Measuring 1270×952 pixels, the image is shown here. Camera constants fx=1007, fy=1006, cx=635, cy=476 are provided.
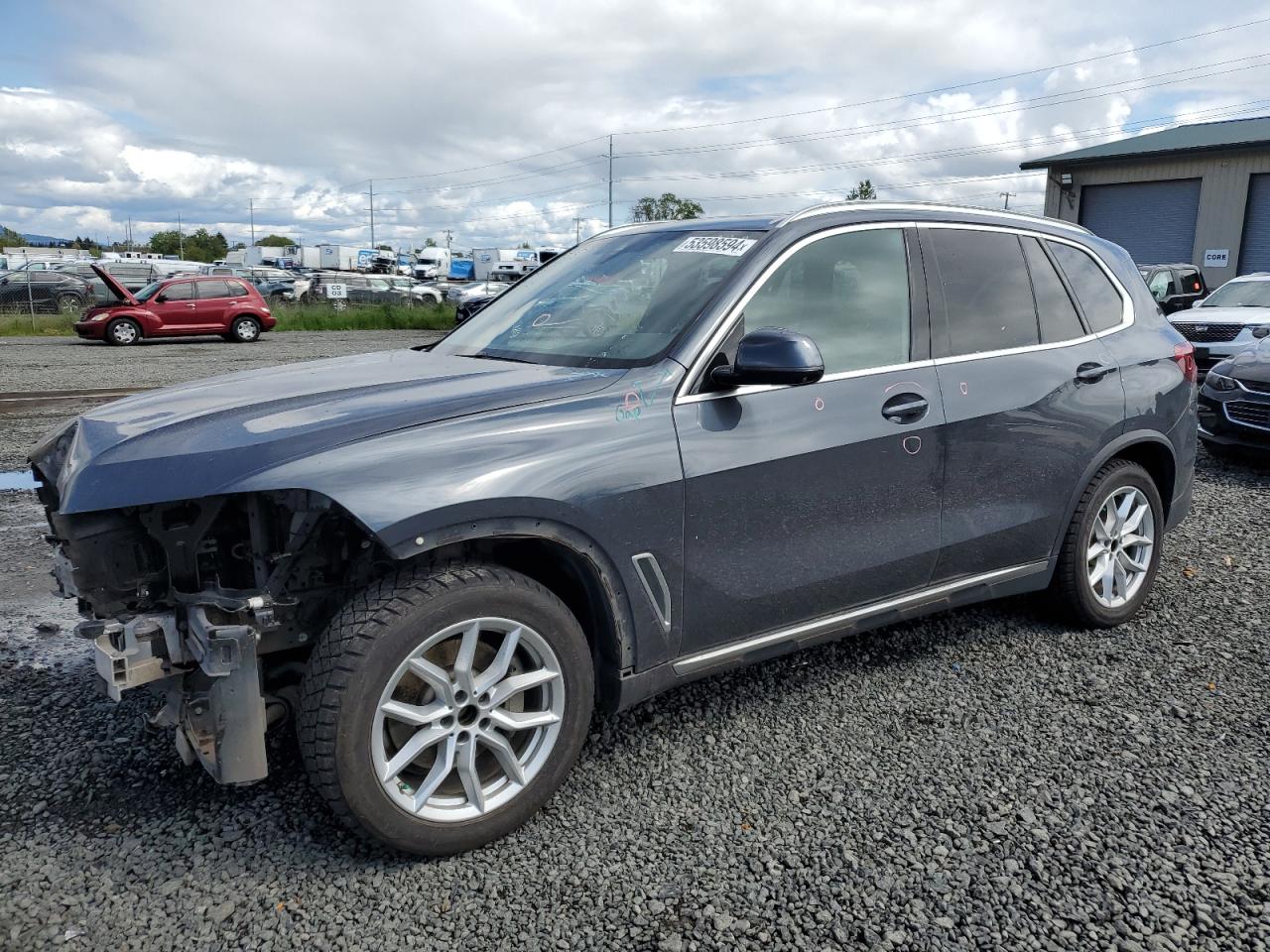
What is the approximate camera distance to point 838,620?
3457 millimetres

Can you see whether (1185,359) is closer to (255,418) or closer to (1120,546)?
(1120,546)

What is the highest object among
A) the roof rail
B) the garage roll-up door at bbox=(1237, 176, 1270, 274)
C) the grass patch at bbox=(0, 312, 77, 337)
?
the garage roll-up door at bbox=(1237, 176, 1270, 274)

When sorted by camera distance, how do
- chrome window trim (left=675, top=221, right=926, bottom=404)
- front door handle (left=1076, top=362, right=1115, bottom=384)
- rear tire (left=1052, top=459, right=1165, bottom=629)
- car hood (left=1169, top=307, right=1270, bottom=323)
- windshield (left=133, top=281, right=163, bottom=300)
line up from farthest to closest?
windshield (left=133, top=281, right=163, bottom=300)
car hood (left=1169, top=307, right=1270, bottom=323)
rear tire (left=1052, top=459, right=1165, bottom=629)
front door handle (left=1076, top=362, right=1115, bottom=384)
chrome window trim (left=675, top=221, right=926, bottom=404)

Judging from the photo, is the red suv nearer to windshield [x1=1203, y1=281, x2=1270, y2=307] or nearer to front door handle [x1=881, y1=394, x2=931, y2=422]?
windshield [x1=1203, y1=281, x2=1270, y2=307]

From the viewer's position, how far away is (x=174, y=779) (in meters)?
3.13

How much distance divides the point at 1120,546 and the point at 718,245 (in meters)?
2.32

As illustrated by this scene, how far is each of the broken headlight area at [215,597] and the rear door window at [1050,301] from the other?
2.86 m

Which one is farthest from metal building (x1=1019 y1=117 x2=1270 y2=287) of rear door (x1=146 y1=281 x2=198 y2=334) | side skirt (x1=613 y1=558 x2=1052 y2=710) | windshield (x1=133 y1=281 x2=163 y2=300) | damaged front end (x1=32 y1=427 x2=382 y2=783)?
damaged front end (x1=32 y1=427 x2=382 y2=783)

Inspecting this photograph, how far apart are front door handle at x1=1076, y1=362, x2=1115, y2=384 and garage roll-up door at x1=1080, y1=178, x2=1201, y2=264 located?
25.1m

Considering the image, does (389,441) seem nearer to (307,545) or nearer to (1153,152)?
(307,545)

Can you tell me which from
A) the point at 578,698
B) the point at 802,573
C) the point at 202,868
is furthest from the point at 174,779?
the point at 802,573

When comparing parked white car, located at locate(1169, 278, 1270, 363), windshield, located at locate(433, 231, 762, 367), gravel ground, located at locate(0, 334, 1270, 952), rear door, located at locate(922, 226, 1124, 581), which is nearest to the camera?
gravel ground, located at locate(0, 334, 1270, 952)

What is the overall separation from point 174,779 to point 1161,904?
283 cm

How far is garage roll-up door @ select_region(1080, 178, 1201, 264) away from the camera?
89.1 ft
